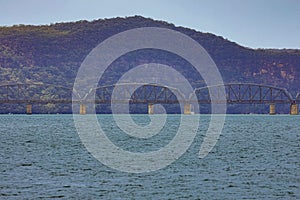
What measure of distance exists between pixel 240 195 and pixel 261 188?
134 inches

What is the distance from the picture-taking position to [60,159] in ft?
222

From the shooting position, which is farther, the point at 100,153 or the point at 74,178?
the point at 100,153

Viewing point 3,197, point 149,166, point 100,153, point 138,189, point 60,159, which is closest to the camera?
point 3,197

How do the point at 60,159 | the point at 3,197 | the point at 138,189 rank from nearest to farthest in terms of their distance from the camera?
the point at 3,197 < the point at 138,189 < the point at 60,159

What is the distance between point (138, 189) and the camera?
46.9 meters

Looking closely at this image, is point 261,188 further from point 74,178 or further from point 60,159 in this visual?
point 60,159

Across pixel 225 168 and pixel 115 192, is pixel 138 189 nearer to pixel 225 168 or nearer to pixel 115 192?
pixel 115 192

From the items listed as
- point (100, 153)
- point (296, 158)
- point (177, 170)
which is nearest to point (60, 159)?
point (100, 153)

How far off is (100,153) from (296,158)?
18.9 meters

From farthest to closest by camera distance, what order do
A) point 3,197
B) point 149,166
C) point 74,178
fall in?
point 149,166 < point 74,178 < point 3,197

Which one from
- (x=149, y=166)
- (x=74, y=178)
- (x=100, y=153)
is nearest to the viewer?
(x=74, y=178)

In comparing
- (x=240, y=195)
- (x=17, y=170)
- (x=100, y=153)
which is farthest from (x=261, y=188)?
(x=100, y=153)

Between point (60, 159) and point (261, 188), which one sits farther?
point (60, 159)

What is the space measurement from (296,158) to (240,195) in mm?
26435
